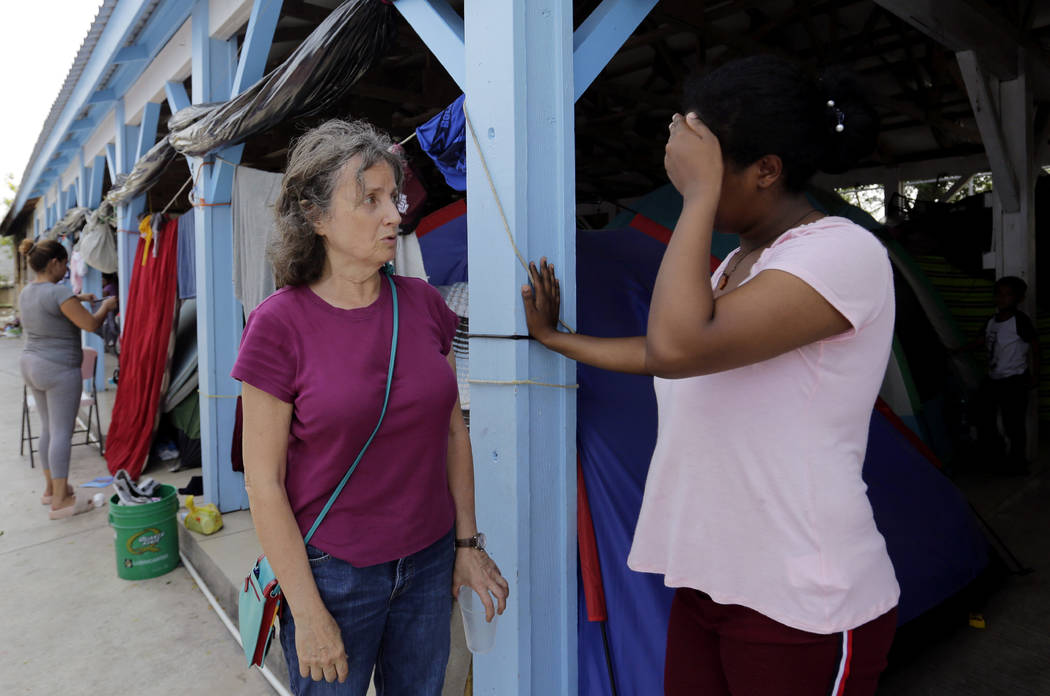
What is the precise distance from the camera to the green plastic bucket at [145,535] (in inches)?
145

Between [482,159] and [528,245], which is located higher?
[482,159]

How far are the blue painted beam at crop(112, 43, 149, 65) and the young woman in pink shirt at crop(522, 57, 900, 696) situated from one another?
561cm

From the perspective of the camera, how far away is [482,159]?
6.37ft

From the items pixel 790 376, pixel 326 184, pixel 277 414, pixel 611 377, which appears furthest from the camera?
pixel 611 377

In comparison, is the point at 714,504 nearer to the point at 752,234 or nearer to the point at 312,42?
the point at 752,234

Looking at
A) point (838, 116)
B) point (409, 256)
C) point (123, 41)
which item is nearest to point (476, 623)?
point (838, 116)

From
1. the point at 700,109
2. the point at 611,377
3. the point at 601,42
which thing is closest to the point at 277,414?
the point at 700,109

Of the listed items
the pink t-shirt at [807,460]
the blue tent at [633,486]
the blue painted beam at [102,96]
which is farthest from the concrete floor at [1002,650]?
the blue painted beam at [102,96]

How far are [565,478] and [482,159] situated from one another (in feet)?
3.22

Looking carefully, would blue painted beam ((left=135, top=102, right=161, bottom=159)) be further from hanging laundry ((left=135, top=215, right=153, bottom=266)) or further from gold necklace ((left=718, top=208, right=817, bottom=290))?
gold necklace ((left=718, top=208, right=817, bottom=290))

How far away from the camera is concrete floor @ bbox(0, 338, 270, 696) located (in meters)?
2.80

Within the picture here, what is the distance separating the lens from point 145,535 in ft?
12.3

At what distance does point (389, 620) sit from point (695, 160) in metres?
1.09

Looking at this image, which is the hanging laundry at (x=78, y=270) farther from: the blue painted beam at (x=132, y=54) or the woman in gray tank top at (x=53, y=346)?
the woman in gray tank top at (x=53, y=346)
